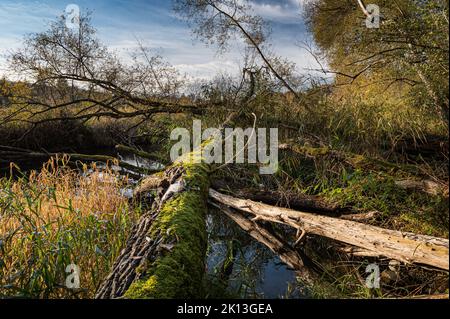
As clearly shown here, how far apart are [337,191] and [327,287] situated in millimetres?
1406

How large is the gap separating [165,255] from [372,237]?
1.67m

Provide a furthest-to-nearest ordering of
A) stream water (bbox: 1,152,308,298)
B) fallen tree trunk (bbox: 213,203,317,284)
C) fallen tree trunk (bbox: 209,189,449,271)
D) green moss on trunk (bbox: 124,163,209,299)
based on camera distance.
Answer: fallen tree trunk (bbox: 213,203,317,284) → stream water (bbox: 1,152,308,298) → fallen tree trunk (bbox: 209,189,449,271) → green moss on trunk (bbox: 124,163,209,299)

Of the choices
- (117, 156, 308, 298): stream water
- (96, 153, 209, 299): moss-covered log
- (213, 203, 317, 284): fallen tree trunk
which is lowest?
(117, 156, 308, 298): stream water

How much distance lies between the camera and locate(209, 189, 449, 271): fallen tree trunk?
2336 millimetres

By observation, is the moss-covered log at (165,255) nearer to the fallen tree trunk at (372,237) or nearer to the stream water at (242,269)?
the stream water at (242,269)

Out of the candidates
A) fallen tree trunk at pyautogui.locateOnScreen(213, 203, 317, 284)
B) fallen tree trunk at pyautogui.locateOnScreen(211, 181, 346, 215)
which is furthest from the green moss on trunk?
fallen tree trunk at pyautogui.locateOnScreen(211, 181, 346, 215)

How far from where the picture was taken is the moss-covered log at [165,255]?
6.71 feet

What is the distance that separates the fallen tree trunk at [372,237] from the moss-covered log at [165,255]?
2.58ft

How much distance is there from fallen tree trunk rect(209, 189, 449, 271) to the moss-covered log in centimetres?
79

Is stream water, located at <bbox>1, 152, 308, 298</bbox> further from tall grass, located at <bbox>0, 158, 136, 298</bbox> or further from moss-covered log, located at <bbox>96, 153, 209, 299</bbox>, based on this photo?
tall grass, located at <bbox>0, 158, 136, 298</bbox>

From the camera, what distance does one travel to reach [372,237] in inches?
110

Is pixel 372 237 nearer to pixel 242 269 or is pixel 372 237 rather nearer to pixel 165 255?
pixel 242 269

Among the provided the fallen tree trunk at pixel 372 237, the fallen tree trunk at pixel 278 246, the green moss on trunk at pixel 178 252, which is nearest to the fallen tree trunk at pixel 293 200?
the fallen tree trunk at pixel 278 246
